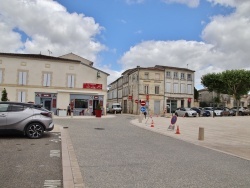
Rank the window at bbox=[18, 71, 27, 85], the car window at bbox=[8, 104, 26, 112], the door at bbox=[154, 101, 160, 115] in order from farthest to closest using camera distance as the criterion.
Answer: the door at bbox=[154, 101, 160, 115]
the window at bbox=[18, 71, 27, 85]
the car window at bbox=[8, 104, 26, 112]

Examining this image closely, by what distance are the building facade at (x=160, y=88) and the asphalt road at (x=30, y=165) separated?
46451mm

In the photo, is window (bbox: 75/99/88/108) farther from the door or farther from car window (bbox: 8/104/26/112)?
car window (bbox: 8/104/26/112)

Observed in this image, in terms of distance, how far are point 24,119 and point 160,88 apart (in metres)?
48.2

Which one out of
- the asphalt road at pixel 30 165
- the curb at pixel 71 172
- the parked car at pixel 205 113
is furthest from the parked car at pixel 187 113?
the curb at pixel 71 172

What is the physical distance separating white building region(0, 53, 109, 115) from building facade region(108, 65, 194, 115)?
633 inches

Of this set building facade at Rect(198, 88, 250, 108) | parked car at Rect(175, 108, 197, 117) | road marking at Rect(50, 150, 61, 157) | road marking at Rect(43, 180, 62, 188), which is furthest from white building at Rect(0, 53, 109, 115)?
building facade at Rect(198, 88, 250, 108)

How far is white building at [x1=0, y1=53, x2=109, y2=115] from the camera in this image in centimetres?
3862

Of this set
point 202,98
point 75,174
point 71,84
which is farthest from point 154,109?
point 75,174

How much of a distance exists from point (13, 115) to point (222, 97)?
7487 centimetres

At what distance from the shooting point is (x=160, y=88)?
58.9m

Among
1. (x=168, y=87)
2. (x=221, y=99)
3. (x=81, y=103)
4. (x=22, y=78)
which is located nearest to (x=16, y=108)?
(x=22, y=78)

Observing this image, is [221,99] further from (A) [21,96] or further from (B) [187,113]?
(A) [21,96]

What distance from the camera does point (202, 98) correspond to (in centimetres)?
8700

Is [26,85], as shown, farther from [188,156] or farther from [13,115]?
[188,156]
